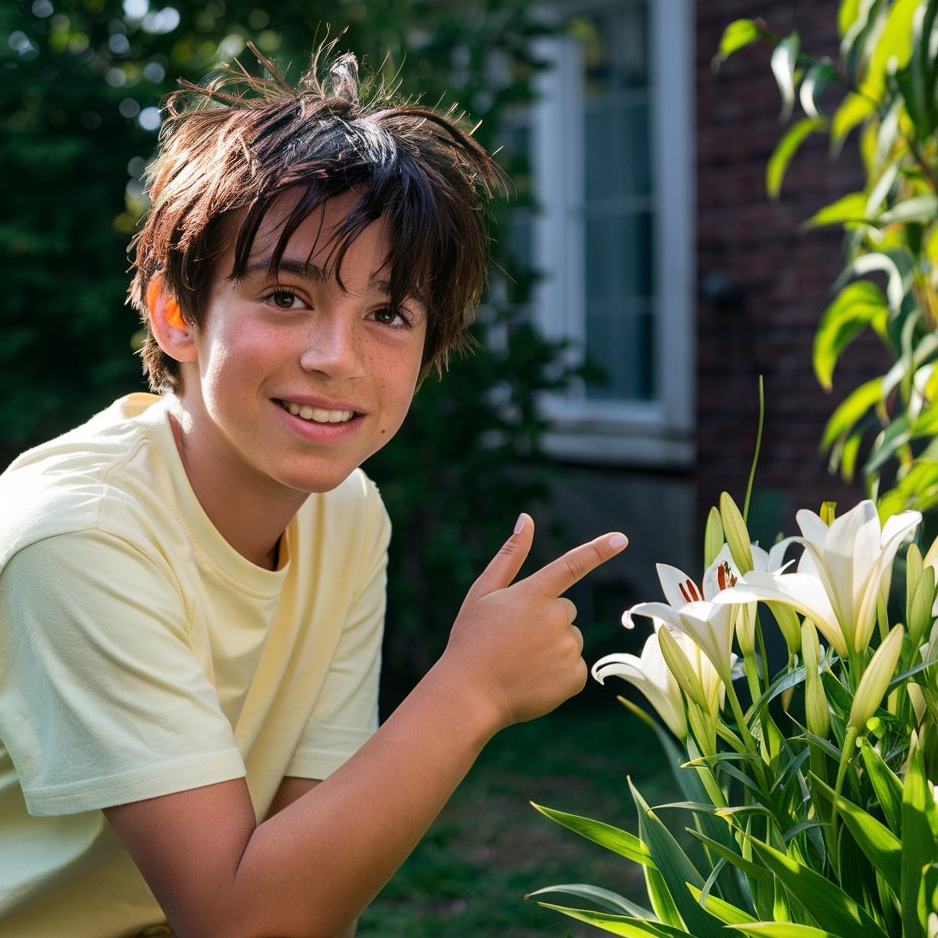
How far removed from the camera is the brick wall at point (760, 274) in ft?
15.6

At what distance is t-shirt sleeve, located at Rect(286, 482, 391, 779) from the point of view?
1813 mm

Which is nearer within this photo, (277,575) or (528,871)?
(277,575)

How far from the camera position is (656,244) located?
5.87 metres

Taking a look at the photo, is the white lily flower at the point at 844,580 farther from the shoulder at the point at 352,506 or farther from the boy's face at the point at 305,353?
the shoulder at the point at 352,506

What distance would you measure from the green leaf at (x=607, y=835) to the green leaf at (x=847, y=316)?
1561 mm

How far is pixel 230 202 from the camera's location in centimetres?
150

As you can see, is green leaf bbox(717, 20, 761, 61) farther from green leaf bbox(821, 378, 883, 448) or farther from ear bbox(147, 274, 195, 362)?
ear bbox(147, 274, 195, 362)

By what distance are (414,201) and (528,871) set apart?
2303mm

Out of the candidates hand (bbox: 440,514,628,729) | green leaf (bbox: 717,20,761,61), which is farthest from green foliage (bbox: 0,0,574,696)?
hand (bbox: 440,514,628,729)

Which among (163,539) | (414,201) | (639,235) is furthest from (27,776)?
(639,235)

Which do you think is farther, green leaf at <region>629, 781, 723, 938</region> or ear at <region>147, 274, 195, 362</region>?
ear at <region>147, 274, 195, 362</region>

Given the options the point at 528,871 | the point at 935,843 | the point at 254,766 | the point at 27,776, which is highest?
the point at 935,843

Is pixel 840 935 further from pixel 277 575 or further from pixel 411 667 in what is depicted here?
pixel 411 667

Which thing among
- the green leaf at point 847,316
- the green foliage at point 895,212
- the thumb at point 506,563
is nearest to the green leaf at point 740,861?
the thumb at point 506,563
